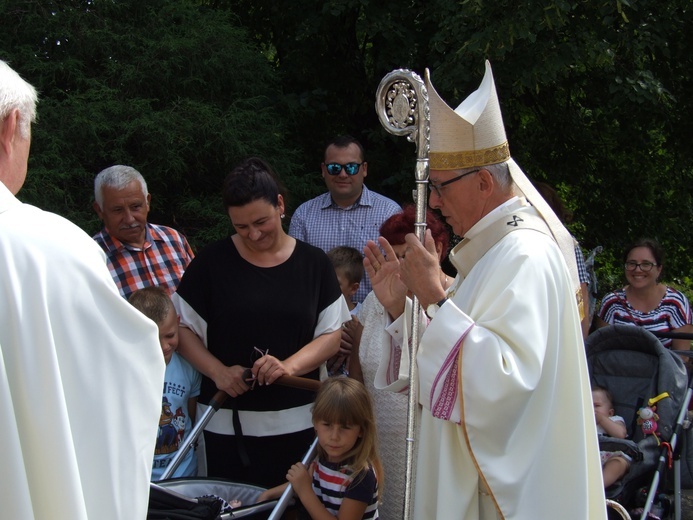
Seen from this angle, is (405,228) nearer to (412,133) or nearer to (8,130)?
(412,133)

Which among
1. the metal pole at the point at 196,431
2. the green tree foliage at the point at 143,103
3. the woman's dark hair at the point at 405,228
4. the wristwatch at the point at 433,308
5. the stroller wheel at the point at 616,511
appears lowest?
the stroller wheel at the point at 616,511

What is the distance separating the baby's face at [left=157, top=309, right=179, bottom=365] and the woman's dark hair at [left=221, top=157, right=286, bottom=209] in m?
0.58

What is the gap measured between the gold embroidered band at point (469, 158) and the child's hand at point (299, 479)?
1.42 m

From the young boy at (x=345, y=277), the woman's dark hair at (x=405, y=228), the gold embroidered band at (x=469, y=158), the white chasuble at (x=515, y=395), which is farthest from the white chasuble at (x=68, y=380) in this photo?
the young boy at (x=345, y=277)

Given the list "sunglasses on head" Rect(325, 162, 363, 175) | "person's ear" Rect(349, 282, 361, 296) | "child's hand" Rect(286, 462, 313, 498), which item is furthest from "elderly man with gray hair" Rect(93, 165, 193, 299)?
"child's hand" Rect(286, 462, 313, 498)

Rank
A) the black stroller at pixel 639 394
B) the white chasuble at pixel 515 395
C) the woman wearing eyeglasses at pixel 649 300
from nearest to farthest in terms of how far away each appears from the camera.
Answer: the white chasuble at pixel 515 395 → the black stroller at pixel 639 394 → the woman wearing eyeglasses at pixel 649 300

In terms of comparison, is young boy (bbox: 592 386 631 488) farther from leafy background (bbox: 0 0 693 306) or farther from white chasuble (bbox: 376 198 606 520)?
leafy background (bbox: 0 0 693 306)

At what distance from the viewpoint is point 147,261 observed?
485cm

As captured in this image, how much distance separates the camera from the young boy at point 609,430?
452 centimetres

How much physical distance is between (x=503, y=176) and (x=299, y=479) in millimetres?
1524

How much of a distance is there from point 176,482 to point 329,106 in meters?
4.88

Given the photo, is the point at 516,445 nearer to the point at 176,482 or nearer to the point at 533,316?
the point at 533,316

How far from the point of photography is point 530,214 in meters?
3.04

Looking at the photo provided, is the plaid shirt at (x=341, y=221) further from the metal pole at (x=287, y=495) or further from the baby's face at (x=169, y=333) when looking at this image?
the metal pole at (x=287, y=495)
